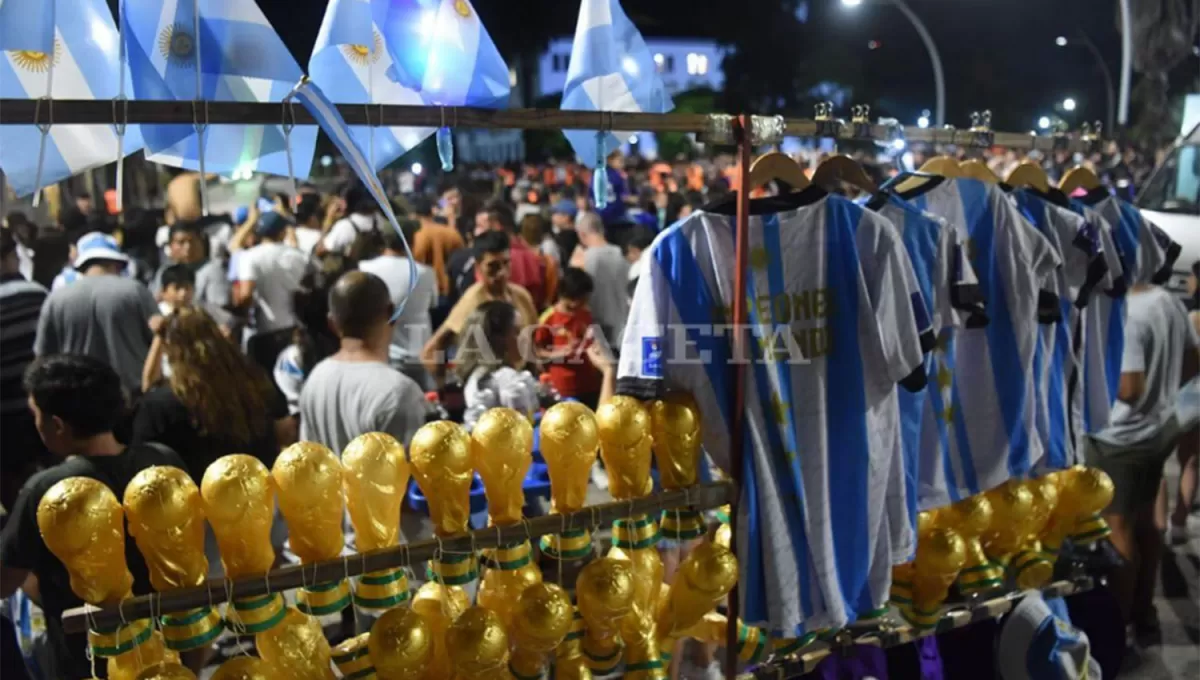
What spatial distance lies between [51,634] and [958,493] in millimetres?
2586

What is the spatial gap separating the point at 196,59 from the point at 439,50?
0.47 m

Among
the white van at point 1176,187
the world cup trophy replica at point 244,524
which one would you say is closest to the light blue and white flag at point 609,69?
the world cup trophy replica at point 244,524

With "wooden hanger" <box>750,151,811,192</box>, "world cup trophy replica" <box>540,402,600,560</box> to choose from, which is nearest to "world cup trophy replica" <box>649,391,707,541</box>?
"world cup trophy replica" <box>540,402,600,560</box>

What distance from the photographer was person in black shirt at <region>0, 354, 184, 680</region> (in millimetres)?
2219

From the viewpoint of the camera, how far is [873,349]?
7.61ft

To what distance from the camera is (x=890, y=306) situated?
2314mm

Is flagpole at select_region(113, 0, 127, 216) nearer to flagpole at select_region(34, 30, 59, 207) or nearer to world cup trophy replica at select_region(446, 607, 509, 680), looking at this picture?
flagpole at select_region(34, 30, 59, 207)

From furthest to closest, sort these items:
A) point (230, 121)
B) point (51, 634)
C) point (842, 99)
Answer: point (842, 99), point (51, 634), point (230, 121)

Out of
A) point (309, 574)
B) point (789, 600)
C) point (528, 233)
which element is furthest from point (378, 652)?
point (528, 233)

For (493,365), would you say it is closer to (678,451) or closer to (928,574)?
(678,451)

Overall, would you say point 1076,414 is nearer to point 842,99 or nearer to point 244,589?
point 244,589

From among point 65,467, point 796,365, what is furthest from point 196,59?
point 796,365

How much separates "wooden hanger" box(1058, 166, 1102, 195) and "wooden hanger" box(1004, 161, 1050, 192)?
0.82 ft

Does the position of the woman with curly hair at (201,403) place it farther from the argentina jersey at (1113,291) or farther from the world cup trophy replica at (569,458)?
the argentina jersey at (1113,291)
